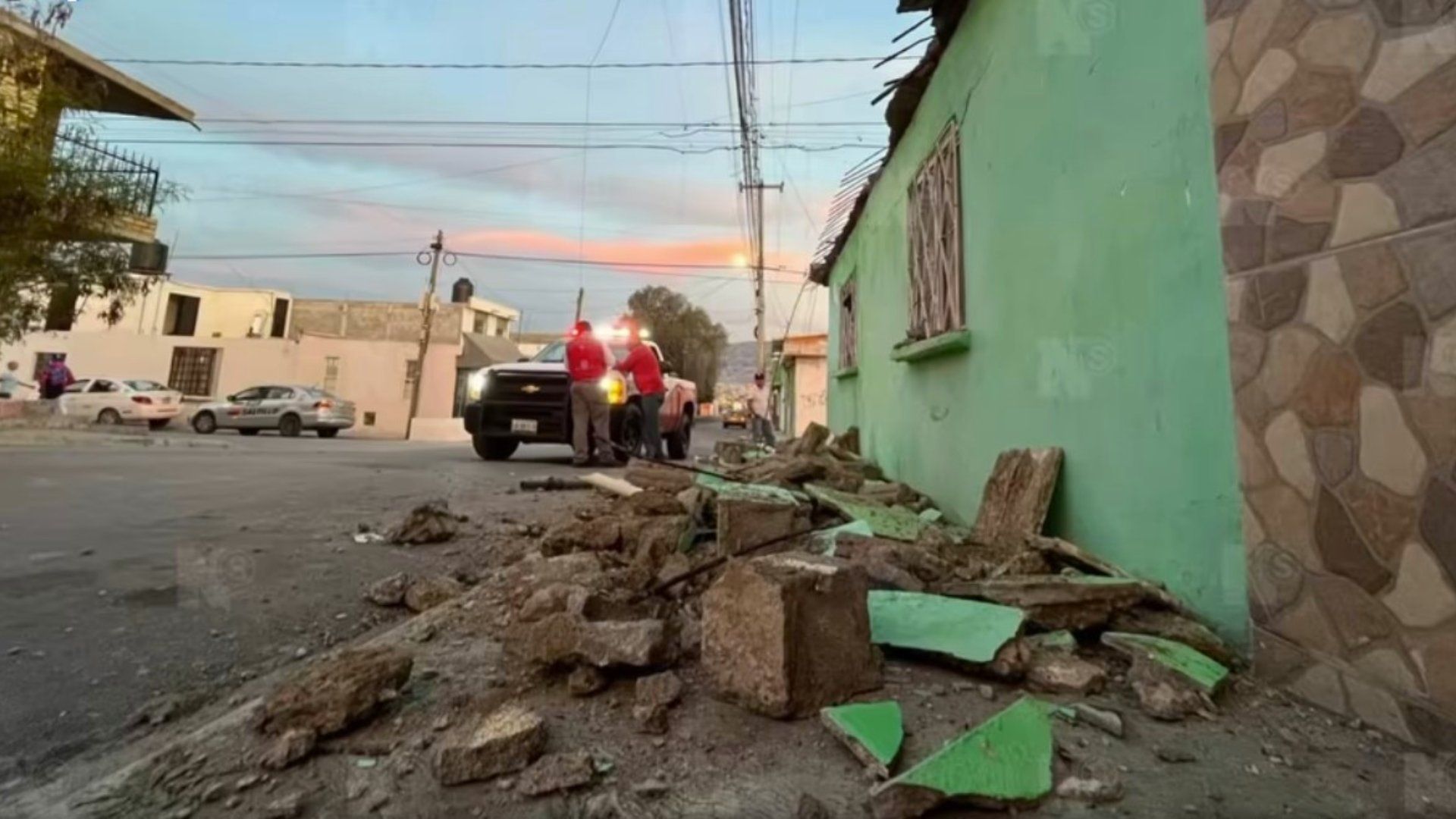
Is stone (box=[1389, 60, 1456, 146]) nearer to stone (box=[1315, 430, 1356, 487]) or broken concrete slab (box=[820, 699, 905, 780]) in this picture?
stone (box=[1315, 430, 1356, 487])

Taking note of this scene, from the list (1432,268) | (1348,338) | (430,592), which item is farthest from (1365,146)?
(430,592)

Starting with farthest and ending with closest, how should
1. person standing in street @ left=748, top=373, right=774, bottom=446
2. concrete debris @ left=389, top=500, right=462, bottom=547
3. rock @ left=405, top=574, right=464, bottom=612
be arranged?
person standing in street @ left=748, top=373, right=774, bottom=446
concrete debris @ left=389, top=500, right=462, bottom=547
rock @ left=405, top=574, right=464, bottom=612

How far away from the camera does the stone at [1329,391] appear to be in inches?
56.9

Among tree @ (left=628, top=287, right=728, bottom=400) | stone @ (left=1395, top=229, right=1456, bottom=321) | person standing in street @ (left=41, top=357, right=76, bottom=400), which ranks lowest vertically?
stone @ (left=1395, top=229, right=1456, bottom=321)

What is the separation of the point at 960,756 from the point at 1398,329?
50.7 inches

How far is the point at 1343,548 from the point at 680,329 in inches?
1217

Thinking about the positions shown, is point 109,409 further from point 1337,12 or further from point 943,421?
point 1337,12

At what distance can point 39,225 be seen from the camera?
7.24 meters

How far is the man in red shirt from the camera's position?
784cm

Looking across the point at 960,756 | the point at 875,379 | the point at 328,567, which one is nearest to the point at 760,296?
the point at 875,379

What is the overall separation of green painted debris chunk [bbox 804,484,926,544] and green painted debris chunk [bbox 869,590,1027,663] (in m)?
0.83

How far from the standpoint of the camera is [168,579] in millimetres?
2650

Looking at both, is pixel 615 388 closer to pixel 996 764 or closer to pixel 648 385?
pixel 648 385

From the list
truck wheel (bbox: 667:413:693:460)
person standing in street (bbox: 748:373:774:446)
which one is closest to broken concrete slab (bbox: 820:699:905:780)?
truck wheel (bbox: 667:413:693:460)
